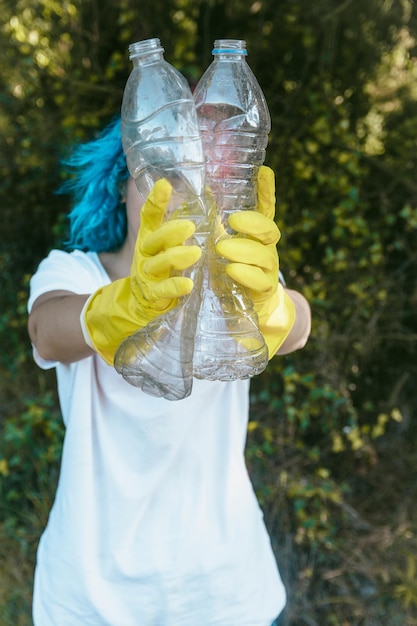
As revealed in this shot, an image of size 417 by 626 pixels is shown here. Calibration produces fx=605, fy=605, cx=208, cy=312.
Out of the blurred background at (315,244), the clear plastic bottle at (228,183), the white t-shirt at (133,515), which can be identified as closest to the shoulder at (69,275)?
the white t-shirt at (133,515)

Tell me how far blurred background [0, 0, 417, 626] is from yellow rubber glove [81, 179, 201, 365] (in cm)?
160

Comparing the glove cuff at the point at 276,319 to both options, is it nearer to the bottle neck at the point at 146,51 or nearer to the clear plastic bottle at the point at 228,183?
the clear plastic bottle at the point at 228,183

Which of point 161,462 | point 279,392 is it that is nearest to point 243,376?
point 161,462

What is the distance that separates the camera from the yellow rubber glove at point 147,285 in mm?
917

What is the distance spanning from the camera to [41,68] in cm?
265

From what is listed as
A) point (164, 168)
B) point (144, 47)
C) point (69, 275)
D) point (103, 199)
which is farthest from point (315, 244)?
point (144, 47)

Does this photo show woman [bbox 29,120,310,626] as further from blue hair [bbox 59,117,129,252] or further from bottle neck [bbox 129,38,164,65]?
bottle neck [bbox 129,38,164,65]

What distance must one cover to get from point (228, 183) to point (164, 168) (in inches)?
5.4

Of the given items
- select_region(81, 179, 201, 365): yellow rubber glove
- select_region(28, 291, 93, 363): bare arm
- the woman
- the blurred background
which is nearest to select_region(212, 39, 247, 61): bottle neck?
select_region(81, 179, 201, 365): yellow rubber glove

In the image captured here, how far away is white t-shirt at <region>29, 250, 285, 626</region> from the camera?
4.42ft

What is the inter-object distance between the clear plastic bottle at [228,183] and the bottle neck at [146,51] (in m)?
0.11

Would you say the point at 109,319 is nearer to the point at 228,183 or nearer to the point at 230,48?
the point at 228,183

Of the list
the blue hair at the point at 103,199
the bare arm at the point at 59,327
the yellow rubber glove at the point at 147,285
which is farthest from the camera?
the blue hair at the point at 103,199

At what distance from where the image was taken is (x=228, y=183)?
116 cm
